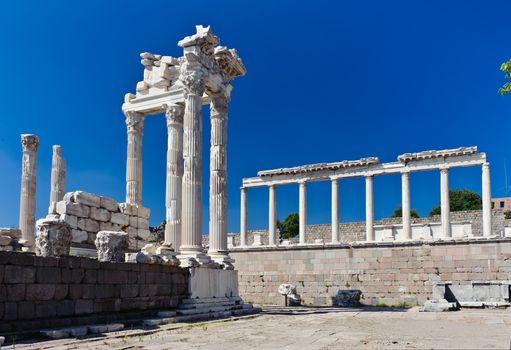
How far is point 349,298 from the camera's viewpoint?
1095 inches

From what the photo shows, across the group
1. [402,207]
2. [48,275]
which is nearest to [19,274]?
[48,275]

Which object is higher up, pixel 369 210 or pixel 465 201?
pixel 465 201

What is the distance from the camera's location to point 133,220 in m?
21.6

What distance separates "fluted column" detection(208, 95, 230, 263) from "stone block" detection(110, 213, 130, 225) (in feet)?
11.1

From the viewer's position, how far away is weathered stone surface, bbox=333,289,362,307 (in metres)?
27.7

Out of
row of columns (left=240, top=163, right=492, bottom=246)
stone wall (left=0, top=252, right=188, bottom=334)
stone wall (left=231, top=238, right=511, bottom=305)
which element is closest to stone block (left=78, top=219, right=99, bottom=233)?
stone wall (left=0, top=252, right=188, bottom=334)

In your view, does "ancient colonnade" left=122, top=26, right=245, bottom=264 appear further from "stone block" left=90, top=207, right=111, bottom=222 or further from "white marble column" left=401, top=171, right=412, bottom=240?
"white marble column" left=401, top=171, right=412, bottom=240

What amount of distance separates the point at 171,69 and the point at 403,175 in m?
19.9

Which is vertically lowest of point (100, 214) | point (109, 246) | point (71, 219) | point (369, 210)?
point (109, 246)

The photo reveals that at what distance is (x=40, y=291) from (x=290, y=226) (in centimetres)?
6791

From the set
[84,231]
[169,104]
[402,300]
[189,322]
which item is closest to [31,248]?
[84,231]

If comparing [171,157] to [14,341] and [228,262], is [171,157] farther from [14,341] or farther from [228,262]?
[14,341]

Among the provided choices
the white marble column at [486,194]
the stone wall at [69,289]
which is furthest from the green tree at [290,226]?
the stone wall at [69,289]

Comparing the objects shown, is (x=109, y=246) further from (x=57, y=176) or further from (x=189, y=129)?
(x=57, y=176)
